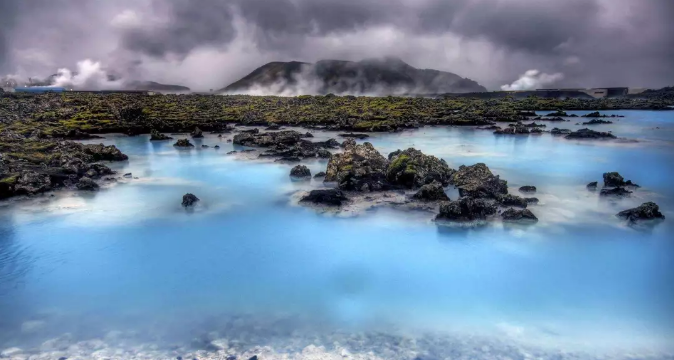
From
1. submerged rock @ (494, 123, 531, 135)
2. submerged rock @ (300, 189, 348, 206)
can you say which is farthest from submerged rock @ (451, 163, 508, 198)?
submerged rock @ (494, 123, 531, 135)

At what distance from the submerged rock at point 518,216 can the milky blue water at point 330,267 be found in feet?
1.40

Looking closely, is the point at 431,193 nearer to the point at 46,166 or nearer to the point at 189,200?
the point at 189,200

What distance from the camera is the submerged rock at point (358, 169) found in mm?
14195

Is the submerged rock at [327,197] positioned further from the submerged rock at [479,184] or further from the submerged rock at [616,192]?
the submerged rock at [616,192]

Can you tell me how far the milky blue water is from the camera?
692cm

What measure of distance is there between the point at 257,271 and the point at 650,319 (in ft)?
24.1

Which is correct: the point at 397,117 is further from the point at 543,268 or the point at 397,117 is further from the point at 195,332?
the point at 195,332

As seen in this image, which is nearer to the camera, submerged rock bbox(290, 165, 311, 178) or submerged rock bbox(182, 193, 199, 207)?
submerged rock bbox(182, 193, 199, 207)

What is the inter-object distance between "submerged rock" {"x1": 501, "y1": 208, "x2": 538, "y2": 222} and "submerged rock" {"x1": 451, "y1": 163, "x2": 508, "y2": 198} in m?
1.72

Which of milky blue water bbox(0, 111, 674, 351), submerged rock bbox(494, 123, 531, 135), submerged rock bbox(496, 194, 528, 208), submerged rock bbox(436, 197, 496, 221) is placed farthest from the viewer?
submerged rock bbox(494, 123, 531, 135)

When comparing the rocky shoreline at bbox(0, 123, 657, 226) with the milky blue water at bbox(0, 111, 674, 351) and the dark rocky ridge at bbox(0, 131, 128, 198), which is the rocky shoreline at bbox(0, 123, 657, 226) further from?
the milky blue water at bbox(0, 111, 674, 351)

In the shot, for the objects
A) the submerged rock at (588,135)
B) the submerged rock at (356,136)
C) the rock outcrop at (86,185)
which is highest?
the submerged rock at (356,136)

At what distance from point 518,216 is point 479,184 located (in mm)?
2293

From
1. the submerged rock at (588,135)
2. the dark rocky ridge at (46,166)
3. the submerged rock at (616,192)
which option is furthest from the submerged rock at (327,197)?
the submerged rock at (588,135)
